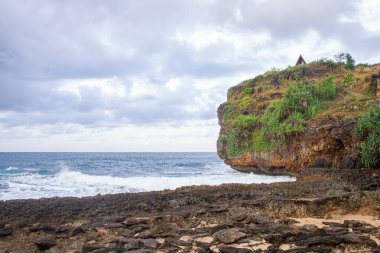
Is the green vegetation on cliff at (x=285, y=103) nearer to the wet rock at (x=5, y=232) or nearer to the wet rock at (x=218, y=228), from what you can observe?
the wet rock at (x=218, y=228)

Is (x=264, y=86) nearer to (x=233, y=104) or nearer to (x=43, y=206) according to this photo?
(x=233, y=104)

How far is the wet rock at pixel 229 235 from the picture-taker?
9672 millimetres

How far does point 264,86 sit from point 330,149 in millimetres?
19142

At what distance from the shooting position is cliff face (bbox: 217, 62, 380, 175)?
2741 centimetres

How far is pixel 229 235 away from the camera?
32.5 ft

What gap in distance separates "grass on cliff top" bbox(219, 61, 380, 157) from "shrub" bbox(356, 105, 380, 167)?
12.2 feet

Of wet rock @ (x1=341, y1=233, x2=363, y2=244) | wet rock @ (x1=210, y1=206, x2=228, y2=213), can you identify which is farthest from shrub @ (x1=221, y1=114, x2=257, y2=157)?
wet rock @ (x1=341, y1=233, x2=363, y2=244)


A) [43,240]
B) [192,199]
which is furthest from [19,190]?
[43,240]

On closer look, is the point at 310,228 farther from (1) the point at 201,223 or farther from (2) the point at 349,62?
(2) the point at 349,62

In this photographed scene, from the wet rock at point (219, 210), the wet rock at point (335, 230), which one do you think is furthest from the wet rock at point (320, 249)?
the wet rock at point (219, 210)

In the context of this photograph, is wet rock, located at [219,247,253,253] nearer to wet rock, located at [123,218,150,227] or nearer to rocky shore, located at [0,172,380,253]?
rocky shore, located at [0,172,380,253]

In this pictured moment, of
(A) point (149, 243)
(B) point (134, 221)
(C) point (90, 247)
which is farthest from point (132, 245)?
(B) point (134, 221)

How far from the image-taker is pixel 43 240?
404 inches

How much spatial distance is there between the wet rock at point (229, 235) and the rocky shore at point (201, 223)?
0.09ft
